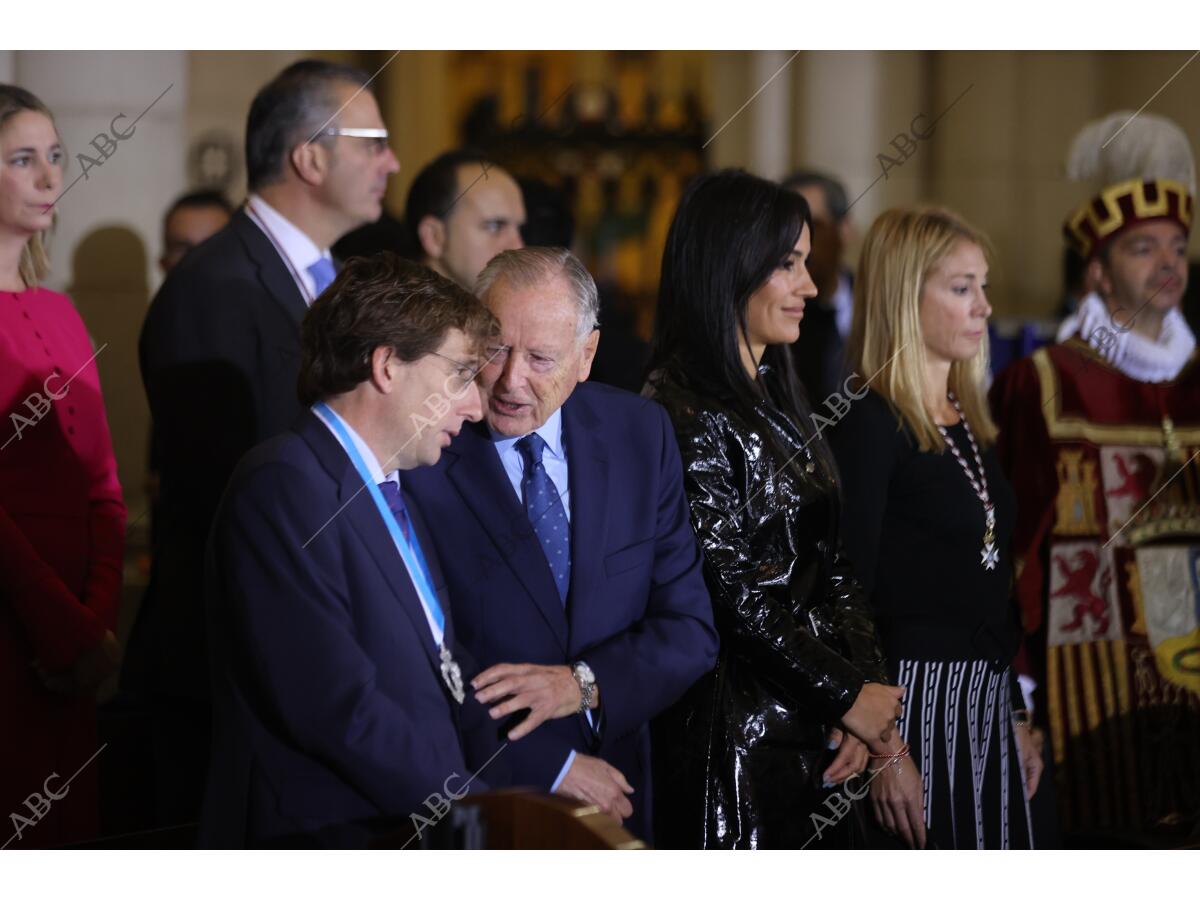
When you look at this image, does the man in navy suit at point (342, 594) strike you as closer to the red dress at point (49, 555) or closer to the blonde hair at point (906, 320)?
the red dress at point (49, 555)

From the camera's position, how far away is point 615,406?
2.77m

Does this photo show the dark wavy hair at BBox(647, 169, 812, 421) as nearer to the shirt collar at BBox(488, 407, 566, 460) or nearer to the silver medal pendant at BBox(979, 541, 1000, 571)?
the shirt collar at BBox(488, 407, 566, 460)

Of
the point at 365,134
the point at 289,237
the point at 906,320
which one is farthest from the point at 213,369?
the point at 906,320

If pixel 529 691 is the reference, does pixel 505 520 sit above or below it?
above

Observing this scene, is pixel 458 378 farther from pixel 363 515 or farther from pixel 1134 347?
pixel 1134 347

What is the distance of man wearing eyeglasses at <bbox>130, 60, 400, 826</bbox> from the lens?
10.5ft

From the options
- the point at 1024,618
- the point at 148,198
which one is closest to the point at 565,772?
the point at 1024,618

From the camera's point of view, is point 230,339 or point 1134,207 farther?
point 1134,207

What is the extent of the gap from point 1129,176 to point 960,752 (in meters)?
2.13

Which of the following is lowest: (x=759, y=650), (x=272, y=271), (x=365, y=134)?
(x=759, y=650)

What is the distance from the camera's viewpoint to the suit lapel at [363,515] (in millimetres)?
2262

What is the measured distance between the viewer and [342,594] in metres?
2.26

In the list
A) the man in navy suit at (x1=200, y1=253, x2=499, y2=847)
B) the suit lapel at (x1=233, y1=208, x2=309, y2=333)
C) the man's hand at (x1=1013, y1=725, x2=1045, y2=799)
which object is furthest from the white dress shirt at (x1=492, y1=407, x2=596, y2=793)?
the man's hand at (x1=1013, y1=725, x2=1045, y2=799)

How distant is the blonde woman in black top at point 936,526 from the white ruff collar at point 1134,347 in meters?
0.80
